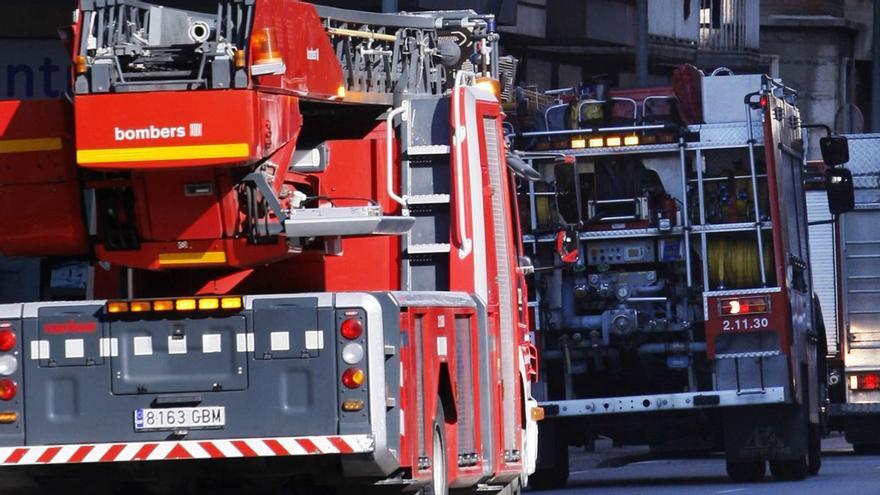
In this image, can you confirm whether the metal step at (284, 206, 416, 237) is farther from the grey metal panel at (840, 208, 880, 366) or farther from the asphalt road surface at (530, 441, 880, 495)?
the grey metal panel at (840, 208, 880, 366)

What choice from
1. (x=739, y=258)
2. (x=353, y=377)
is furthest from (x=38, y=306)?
A: (x=739, y=258)

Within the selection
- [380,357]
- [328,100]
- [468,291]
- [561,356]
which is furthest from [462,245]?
[561,356]

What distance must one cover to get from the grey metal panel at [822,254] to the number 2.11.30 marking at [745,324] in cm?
587

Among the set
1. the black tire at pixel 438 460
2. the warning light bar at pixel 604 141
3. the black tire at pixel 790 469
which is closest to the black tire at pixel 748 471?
the black tire at pixel 790 469

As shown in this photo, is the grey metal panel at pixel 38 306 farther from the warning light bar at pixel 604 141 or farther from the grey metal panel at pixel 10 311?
the warning light bar at pixel 604 141

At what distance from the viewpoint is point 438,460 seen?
12.6 m

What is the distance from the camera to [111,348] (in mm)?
11617

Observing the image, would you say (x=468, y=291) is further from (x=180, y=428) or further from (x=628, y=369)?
(x=628, y=369)

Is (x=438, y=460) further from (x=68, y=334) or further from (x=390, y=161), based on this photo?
(x=68, y=334)

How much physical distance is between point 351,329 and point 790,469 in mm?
10055

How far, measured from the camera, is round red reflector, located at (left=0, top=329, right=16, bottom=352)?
11.7m

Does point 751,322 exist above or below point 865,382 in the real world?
above

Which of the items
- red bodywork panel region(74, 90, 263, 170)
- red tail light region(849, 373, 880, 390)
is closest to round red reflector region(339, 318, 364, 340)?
red bodywork panel region(74, 90, 263, 170)

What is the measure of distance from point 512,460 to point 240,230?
10.5 feet
